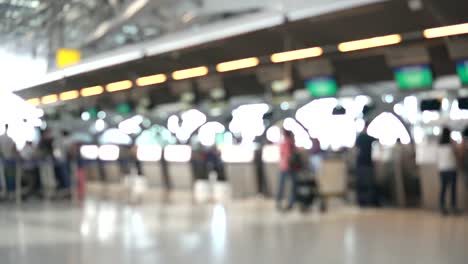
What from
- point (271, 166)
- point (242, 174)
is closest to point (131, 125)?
point (242, 174)

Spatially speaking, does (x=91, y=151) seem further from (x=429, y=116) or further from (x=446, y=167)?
(x=446, y=167)

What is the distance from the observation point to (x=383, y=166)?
45.1 ft

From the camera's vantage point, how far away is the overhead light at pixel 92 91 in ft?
53.8

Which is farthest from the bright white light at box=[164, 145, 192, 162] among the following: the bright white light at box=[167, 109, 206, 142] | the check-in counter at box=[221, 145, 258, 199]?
the check-in counter at box=[221, 145, 258, 199]

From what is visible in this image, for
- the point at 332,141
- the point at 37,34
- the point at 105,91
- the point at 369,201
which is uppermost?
the point at 37,34

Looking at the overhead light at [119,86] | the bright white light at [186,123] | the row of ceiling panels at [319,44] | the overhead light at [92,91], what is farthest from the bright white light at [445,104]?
the overhead light at [92,91]

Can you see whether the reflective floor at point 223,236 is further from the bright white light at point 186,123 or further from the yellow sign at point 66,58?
the bright white light at point 186,123

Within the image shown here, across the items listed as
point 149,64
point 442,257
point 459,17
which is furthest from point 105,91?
point 442,257

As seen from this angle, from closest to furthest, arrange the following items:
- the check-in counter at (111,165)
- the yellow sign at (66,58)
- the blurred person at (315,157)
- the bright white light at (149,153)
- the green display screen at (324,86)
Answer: the blurred person at (315,157)
the green display screen at (324,86)
the yellow sign at (66,58)
the bright white light at (149,153)
the check-in counter at (111,165)

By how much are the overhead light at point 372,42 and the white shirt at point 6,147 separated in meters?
7.99

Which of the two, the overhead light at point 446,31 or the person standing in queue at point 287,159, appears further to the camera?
the person standing in queue at point 287,159

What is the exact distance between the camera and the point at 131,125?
66.1 feet

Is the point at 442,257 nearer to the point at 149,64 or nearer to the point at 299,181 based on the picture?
the point at 299,181

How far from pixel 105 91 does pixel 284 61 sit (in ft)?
21.3
